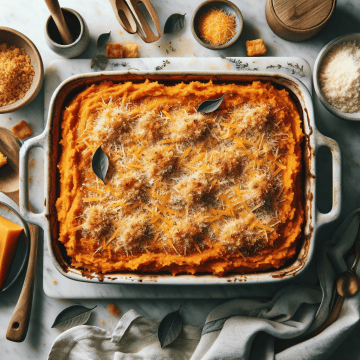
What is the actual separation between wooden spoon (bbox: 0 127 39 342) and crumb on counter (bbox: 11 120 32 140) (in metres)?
0.04

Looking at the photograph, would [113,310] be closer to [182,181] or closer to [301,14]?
[182,181]

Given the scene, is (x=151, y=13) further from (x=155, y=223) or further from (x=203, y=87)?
(x=155, y=223)

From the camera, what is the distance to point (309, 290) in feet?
7.04

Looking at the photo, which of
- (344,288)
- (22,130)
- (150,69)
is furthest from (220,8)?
(344,288)

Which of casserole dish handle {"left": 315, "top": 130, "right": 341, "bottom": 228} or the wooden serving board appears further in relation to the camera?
the wooden serving board

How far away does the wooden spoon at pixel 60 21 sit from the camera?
6.62ft

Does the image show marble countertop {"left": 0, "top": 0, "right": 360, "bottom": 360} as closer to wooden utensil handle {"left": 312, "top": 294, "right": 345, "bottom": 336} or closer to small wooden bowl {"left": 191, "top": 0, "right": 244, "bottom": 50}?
small wooden bowl {"left": 191, "top": 0, "right": 244, "bottom": 50}

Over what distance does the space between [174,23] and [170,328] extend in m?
2.06

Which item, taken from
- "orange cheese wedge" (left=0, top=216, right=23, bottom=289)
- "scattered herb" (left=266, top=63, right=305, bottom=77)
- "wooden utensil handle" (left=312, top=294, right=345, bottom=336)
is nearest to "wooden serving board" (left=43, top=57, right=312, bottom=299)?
"scattered herb" (left=266, top=63, right=305, bottom=77)

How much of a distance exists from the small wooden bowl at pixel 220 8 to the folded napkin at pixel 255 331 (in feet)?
4.52

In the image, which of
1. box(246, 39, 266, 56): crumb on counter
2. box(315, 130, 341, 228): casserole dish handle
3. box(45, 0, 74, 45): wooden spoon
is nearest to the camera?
box(315, 130, 341, 228): casserole dish handle

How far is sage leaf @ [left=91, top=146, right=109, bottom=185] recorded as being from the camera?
1.91 m

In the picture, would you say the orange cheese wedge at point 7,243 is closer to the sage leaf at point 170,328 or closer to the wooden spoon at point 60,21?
the sage leaf at point 170,328

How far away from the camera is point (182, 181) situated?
6.48 ft
